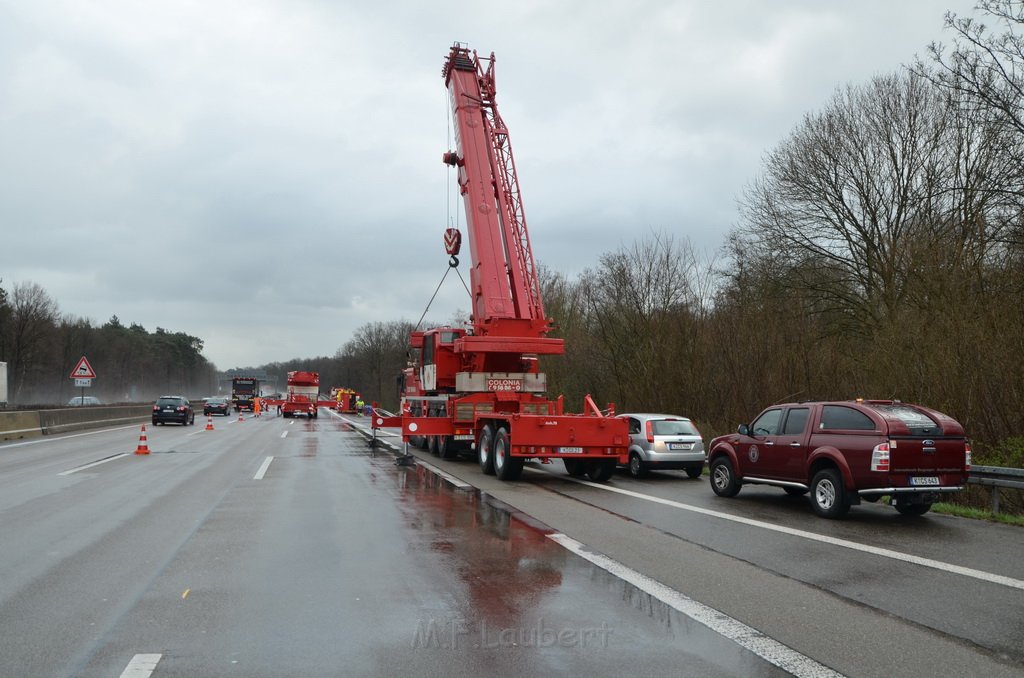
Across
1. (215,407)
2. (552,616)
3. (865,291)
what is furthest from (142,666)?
(215,407)

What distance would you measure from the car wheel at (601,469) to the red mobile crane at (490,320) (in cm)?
2

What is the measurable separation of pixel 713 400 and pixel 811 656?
68.9ft

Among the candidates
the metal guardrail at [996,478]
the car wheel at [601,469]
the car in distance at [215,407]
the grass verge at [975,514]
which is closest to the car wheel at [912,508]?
the grass verge at [975,514]

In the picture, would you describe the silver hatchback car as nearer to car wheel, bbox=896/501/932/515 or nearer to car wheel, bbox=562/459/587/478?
car wheel, bbox=562/459/587/478

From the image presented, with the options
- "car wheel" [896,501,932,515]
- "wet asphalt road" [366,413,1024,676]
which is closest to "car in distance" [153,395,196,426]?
"wet asphalt road" [366,413,1024,676]

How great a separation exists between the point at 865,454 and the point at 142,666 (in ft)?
30.1

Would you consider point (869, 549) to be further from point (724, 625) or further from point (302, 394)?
point (302, 394)

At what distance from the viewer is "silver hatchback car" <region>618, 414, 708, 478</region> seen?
17250mm

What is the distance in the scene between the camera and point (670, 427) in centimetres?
1762

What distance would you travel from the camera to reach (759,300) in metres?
25.6

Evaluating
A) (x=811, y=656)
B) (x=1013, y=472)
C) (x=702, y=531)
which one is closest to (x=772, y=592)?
(x=811, y=656)

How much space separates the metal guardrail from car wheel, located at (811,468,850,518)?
2.20 m

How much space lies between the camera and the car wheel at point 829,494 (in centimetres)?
1130

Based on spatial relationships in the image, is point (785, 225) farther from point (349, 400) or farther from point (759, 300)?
point (349, 400)
